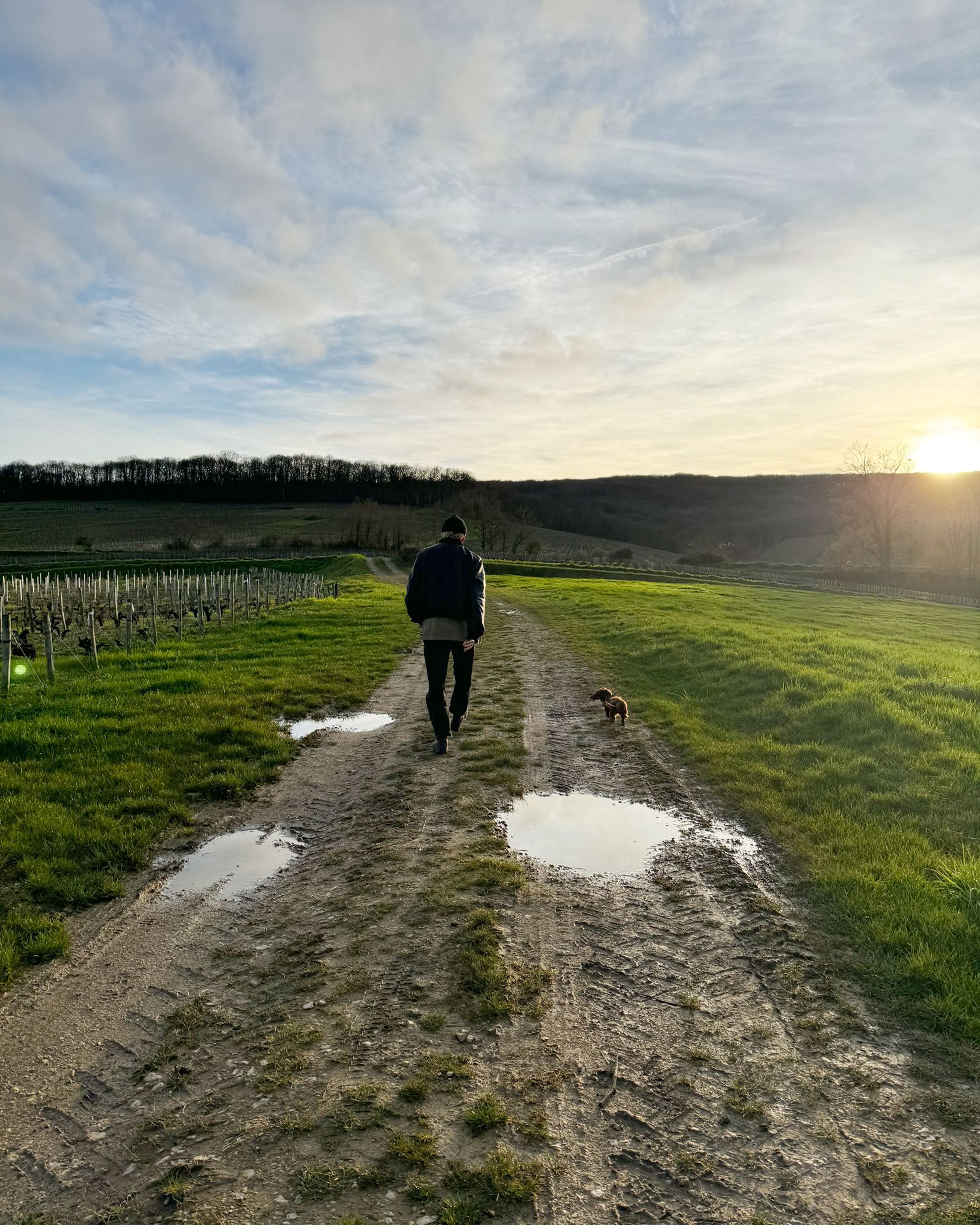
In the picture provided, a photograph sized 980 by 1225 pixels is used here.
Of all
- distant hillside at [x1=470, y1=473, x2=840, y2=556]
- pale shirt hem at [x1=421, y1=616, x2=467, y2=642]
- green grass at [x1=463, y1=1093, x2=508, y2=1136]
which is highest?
distant hillside at [x1=470, y1=473, x2=840, y2=556]

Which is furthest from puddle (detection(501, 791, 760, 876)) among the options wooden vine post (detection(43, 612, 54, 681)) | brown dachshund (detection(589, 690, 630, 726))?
wooden vine post (detection(43, 612, 54, 681))

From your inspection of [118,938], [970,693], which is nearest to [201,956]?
[118,938]

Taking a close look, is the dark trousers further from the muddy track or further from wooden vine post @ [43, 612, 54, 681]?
wooden vine post @ [43, 612, 54, 681]

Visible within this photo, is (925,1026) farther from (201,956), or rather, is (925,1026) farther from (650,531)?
(650,531)

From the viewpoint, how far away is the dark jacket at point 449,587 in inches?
308

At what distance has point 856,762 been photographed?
7.23 metres

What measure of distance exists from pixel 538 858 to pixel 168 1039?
2.70m

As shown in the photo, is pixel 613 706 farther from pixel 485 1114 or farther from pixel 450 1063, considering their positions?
pixel 485 1114

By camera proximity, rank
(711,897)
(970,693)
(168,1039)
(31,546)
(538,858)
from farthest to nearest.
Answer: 1. (31,546)
2. (970,693)
3. (538,858)
4. (711,897)
5. (168,1039)

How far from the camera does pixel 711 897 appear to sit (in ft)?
15.3

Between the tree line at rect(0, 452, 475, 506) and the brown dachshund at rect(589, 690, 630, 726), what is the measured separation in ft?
412

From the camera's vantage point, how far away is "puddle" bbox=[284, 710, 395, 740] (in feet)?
29.3

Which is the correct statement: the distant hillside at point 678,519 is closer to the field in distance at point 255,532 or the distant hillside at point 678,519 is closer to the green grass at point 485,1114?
the field in distance at point 255,532

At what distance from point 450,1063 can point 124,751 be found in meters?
5.57
